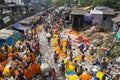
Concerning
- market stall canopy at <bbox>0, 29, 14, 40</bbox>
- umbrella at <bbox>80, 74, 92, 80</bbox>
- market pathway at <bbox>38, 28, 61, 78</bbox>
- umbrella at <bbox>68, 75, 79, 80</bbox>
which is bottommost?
market pathway at <bbox>38, 28, 61, 78</bbox>

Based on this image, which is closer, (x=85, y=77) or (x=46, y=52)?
(x=85, y=77)

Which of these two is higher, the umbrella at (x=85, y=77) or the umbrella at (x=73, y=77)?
the umbrella at (x=85, y=77)

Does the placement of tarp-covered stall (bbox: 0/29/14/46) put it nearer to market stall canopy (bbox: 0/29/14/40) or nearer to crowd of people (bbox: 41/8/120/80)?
market stall canopy (bbox: 0/29/14/40)

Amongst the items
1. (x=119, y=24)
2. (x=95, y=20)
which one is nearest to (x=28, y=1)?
(x=95, y=20)

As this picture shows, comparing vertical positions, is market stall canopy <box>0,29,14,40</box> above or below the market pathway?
above

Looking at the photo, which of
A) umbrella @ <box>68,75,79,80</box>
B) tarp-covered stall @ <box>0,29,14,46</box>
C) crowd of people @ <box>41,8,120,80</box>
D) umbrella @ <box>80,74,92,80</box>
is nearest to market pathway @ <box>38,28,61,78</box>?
crowd of people @ <box>41,8,120,80</box>

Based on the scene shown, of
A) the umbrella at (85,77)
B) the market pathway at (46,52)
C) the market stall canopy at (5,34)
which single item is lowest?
the market pathway at (46,52)

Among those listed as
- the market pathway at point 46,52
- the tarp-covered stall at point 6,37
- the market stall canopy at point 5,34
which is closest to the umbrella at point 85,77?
the market pathway at point 46,52

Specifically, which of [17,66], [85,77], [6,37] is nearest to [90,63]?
[85,77]

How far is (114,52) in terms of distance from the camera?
20.9 meters

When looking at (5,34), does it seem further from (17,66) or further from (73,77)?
(73,77)

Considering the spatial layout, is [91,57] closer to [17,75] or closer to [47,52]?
[47,52]

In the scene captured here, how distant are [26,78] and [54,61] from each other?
507 cm

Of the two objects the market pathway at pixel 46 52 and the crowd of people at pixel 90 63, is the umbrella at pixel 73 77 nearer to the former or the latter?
the crowd of people at pixel 90 63
